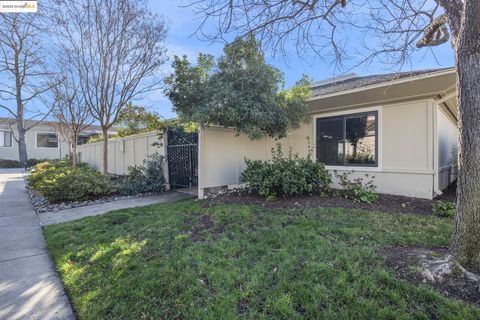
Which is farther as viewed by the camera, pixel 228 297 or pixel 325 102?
pixel 325 102

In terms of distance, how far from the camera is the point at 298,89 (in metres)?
6.70

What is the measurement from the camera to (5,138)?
889 inches

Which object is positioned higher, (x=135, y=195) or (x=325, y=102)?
(x=325, y=102)

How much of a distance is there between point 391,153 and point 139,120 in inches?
383

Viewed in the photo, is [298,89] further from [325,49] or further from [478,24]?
[478,24]

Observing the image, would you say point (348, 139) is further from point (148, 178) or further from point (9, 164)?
point (9, 164)

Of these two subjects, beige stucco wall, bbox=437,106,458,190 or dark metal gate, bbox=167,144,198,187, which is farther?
dark metal gate, bbox=167,144,198,187

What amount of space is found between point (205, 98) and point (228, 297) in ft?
15.6

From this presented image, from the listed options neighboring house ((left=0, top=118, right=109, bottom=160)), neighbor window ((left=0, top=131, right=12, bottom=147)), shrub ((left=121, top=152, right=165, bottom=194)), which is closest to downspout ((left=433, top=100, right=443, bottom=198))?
shrub ((left=121, top=152, right=165, bottom=194))

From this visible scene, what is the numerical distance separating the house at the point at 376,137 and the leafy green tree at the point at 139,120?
4440 millimetres

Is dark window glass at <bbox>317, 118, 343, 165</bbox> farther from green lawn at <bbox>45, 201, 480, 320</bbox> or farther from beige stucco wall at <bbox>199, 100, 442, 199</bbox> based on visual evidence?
green lawn at <bbox>45, 201, 480, 320</bbox>

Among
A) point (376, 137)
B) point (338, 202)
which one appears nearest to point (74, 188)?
point (338, 202)

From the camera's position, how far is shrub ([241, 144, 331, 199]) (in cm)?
563

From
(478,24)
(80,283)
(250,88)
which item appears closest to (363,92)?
(250,88)
